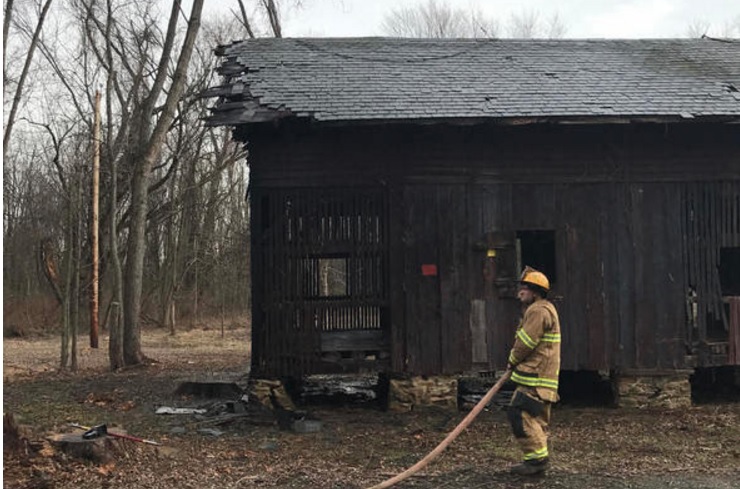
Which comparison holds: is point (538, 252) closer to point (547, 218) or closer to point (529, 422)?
point (547, 218)

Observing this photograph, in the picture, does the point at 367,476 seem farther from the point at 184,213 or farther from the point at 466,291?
the point at 184,213

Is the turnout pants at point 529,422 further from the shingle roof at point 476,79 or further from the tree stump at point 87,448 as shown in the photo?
the shingle roof at point 476,79

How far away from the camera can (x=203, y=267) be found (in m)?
32.8

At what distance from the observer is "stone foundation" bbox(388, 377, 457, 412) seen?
33.0 ft

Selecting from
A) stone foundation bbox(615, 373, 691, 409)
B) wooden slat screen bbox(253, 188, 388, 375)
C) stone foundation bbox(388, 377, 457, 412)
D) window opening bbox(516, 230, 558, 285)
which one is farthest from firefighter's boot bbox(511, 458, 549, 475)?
window opening bbox(516, 230, 558, 285)

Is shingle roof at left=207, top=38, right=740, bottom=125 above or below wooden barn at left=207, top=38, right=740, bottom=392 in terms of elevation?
above

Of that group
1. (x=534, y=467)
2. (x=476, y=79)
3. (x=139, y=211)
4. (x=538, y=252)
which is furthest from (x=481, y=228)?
(x=139, y=211)

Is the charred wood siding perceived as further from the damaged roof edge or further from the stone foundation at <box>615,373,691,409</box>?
the damaged roof edge

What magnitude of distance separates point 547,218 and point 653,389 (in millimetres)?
2948

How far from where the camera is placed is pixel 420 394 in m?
10.1

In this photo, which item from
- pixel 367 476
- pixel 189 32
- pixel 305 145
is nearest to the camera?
pixel 367 476

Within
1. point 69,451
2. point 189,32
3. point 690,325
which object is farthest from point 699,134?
point 189,32

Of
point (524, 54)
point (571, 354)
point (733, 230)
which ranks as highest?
point (524, 54)

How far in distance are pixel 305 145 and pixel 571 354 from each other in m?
4.92
